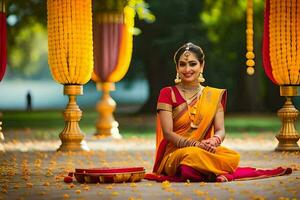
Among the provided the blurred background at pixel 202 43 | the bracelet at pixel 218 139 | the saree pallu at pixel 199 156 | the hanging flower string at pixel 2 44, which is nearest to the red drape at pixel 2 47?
the hanging flower string at pixel 2 44

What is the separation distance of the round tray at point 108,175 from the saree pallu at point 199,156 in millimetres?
293

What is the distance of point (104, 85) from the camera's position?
15.9m

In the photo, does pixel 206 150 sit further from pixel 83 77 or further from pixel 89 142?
pixel 89 142

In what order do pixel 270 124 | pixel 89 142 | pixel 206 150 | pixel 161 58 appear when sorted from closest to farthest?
1. pixel 206 150
2. pixel 89 142
3. pixel 270 124
4. pixel 161 58

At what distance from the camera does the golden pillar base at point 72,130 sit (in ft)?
40.5

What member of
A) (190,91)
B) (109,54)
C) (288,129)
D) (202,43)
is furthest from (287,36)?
(202,43)

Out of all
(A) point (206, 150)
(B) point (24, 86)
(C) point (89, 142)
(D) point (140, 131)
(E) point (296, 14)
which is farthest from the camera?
(B) point (24, 86)

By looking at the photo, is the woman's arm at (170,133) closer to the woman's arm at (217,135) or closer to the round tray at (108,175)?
the woman's arm at (217,135)

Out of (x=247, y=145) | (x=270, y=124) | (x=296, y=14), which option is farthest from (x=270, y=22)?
(x=270, y=124)

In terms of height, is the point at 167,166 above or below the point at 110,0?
below

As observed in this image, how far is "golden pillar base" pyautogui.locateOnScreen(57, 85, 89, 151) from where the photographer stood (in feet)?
40.5

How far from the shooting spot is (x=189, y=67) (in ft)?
26.1

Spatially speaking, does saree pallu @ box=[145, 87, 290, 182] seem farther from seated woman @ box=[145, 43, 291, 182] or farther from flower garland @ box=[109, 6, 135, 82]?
flower garland @ box=[109, 6, 135, 82]

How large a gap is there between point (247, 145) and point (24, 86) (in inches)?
2143
